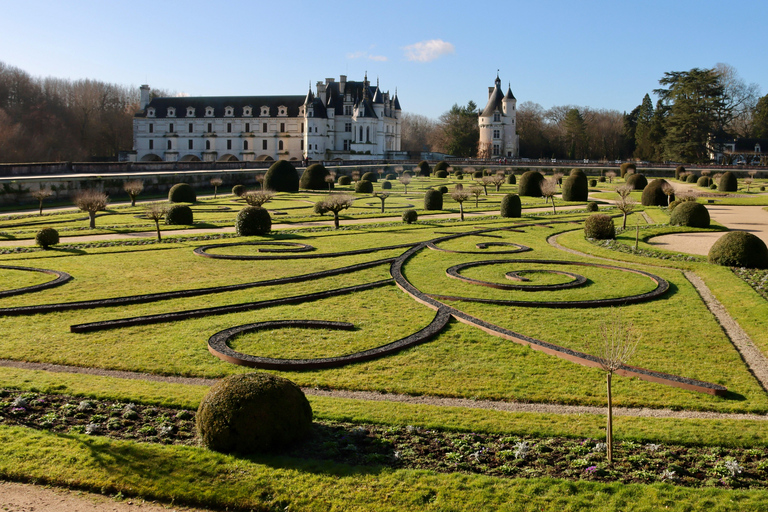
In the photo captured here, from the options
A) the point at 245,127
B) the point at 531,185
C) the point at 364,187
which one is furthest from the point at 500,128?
the point at 531,185

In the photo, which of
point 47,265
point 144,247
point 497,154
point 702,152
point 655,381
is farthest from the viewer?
point 497,154

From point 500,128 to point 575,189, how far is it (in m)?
59.5

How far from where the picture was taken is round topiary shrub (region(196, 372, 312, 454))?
6652 millimetres

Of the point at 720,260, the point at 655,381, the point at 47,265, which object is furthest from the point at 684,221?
the point at 47,265

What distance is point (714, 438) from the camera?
7379 mm

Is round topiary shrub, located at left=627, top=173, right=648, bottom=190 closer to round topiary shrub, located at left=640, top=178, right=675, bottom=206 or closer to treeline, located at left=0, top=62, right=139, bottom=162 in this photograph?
round topiary shrub, located at left=640, top=178, right=675, bottom=206

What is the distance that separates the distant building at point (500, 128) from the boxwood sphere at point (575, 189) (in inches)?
2256

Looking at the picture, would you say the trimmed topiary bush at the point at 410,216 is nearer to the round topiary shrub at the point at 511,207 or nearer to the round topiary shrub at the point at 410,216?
the round topiary shrub at the point at 410,216

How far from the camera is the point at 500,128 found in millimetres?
94562

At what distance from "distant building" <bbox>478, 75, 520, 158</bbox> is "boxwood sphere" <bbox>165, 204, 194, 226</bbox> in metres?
72.6

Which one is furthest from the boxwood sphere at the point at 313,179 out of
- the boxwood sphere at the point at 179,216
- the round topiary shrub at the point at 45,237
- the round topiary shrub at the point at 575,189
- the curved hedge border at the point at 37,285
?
the curved hedge border at the point at 37,285

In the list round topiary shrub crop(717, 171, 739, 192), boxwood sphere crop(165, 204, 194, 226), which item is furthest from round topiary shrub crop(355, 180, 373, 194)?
round topiary shrub crop(717, 171, 739, 192)

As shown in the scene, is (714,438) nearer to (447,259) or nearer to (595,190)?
(447,259)

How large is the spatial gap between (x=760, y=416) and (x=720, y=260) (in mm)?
10097
